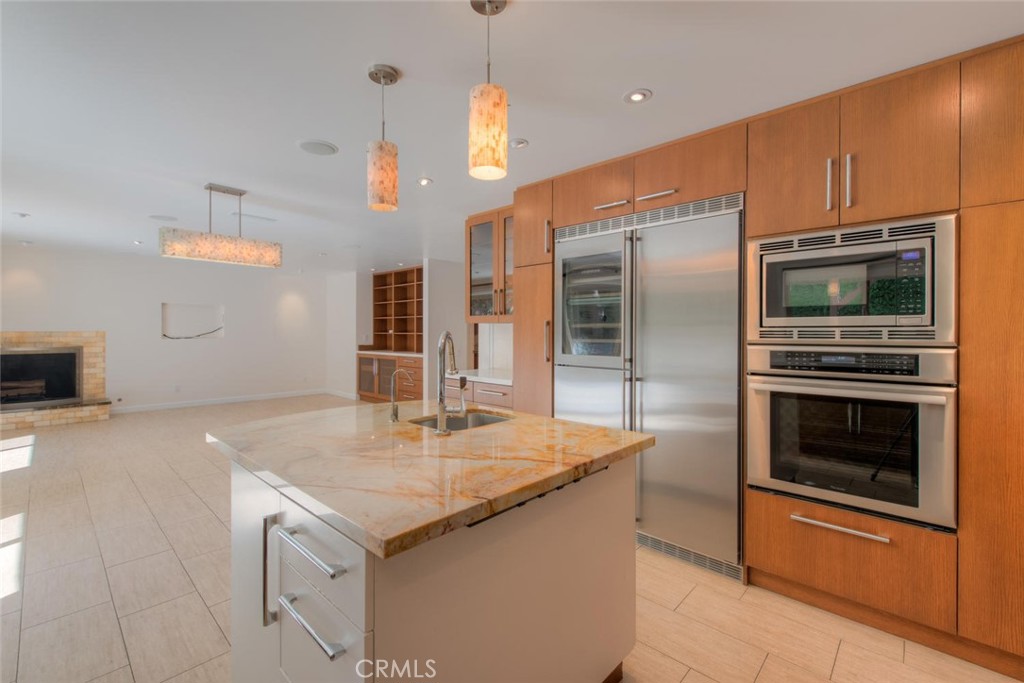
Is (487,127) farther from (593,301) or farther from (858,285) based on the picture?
(858,285)

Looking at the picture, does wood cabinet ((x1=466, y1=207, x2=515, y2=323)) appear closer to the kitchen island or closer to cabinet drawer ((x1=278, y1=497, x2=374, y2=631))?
the kitchen island

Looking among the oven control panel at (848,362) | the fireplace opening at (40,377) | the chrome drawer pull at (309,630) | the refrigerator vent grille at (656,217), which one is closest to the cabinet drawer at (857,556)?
the oven control panel at (848,362)

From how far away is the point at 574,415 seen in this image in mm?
2932

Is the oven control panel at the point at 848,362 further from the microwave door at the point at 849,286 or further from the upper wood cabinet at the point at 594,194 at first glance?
the upper wood cabinet at the point at 594,194

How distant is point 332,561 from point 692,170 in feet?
8.18

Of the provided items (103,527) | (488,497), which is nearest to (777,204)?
(488,497)

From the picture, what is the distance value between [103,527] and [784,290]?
4.47m

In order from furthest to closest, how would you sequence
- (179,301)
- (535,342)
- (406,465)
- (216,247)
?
(179,301)
(216,247)
(535,342)
(406,465)

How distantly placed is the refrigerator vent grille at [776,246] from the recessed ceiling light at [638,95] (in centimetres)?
93

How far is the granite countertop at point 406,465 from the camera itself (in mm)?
927

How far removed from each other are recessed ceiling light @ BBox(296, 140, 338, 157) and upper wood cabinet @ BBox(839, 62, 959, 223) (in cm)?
266

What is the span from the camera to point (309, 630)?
1.05m

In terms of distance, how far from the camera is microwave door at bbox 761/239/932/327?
5.98 feet

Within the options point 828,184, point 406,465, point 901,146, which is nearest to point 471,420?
point 406,465
